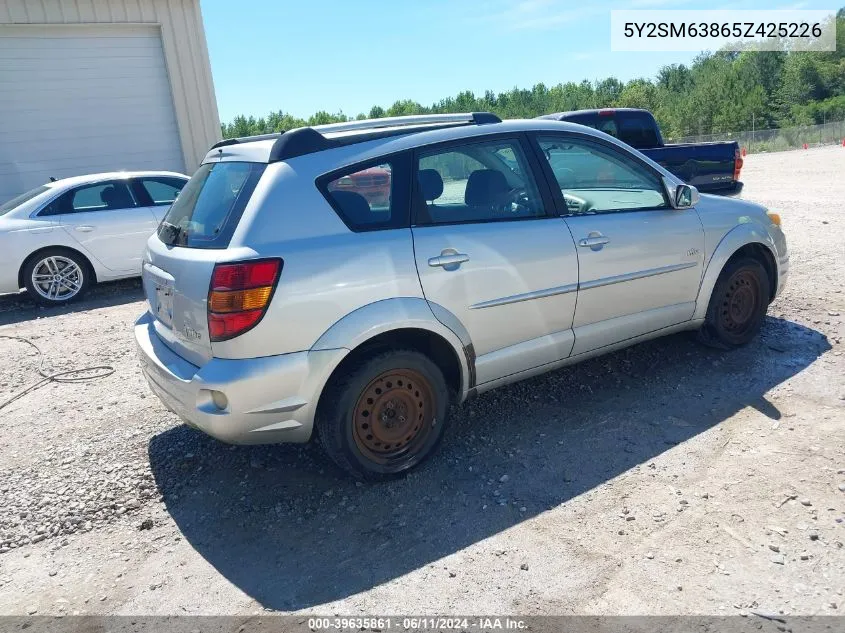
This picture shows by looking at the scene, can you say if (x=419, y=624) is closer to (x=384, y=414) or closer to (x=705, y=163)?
(x=384, y=414)

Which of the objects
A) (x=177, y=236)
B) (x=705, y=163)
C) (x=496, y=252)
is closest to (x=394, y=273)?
(x=496, y=252)

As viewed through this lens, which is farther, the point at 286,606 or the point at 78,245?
the point at 78,245

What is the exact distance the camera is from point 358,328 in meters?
3.12

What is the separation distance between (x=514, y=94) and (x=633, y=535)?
104483mm

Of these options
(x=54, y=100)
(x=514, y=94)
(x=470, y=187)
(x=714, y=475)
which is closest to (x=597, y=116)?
(x=470, y=187)

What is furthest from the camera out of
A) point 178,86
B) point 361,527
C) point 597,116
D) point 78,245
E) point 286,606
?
point 178,86

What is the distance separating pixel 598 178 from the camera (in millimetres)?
4301

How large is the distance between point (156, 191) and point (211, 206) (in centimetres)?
583

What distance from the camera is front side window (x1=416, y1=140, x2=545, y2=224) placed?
347cm

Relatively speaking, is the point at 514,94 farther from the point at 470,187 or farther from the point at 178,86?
the point at 470,187

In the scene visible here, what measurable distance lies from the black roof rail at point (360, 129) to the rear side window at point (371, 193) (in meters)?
0.19

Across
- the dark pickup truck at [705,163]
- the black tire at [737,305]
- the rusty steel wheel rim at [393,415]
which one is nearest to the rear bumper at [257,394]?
the rusty steel wheel rim at [393,415]

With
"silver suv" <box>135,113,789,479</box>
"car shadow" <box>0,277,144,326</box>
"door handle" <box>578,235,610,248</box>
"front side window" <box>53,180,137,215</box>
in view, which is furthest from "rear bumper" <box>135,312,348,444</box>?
"front side window" <box>53,180,137,215</box>

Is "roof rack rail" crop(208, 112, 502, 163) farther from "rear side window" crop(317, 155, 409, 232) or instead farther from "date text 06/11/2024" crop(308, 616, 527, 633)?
"date text 06/11/2024" crop(308, 616, 527, 633)
